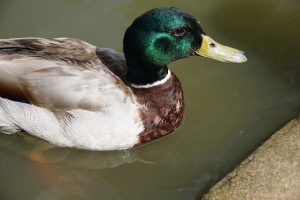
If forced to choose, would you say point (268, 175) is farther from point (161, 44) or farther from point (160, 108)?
point (161, 44)

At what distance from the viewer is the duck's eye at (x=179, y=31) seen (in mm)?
4625

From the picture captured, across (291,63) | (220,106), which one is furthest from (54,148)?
(291,63)

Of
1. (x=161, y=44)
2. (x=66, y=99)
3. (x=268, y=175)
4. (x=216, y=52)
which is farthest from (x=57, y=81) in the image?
(x=268, y=175)

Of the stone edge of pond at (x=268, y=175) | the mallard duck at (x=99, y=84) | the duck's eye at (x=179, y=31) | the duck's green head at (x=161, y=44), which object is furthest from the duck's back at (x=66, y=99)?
the stone edge of pond at (x=268, y=175)

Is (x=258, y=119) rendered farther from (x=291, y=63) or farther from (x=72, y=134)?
(x=72, y=134)

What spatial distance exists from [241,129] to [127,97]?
3.85 ft

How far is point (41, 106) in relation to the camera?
187 inches

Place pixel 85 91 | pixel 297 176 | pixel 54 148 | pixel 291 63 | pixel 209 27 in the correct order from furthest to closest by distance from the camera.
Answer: pixel 209 27 < pixel 291 63 < pixel 54 148 < pixel 85 91 < pixel 297 176

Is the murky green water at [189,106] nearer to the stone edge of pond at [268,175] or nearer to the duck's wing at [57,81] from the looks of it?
the stone edge of pond at [268,175]

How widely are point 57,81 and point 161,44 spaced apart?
0.90 m

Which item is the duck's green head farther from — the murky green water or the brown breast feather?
the murky green water

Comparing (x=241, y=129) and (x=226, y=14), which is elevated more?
(x=226, y=14)

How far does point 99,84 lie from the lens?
4.70 meters

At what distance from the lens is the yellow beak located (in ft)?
15.9
